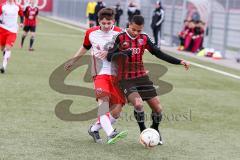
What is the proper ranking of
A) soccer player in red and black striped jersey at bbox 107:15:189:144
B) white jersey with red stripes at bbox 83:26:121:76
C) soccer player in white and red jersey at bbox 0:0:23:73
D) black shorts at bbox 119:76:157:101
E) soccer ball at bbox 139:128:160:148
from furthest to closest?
soccer player in white and red jersey at bbox 0:0:23:73, white jersey with red stripes at bbox 83:26:121:76, black shorts at bbox 119:76:157:101, soccer player in red and black striped jersey at bbox 107:15:189:144, soccer ball at bbox 139:128:160:148

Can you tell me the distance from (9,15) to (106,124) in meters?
8.99

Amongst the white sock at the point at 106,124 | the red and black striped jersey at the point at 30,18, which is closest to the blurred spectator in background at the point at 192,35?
the red and black striped jersey at the point at 30,18

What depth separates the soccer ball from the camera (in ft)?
27.1

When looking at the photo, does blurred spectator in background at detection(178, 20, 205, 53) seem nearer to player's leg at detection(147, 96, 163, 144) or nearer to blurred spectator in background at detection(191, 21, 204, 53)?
blurred spectator in background at detection(191, 21, 204, 53)

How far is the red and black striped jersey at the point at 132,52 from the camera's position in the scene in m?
8.45

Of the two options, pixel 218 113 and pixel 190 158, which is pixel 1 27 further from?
pixel 190 158

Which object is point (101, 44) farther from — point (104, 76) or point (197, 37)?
point (197, 37)

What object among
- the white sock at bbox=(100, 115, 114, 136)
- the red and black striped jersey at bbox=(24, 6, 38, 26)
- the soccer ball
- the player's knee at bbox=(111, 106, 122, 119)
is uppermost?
the player's knee at bbox=(111, 106, 122, 119)

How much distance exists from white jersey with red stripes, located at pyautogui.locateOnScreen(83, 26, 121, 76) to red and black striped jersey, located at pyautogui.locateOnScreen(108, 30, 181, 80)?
0.54ft

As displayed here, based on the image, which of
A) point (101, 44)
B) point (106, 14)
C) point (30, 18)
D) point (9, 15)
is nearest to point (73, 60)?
point (101, 44)

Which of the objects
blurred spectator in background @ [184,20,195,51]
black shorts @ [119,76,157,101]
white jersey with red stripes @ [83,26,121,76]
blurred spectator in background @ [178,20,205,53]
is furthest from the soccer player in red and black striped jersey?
blurred spectator in background @ [184,20,195,51]

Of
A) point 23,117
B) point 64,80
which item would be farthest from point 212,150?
point 64,80

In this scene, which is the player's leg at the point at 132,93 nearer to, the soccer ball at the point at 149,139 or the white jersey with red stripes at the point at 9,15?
the soccer ball at the point at 149,139

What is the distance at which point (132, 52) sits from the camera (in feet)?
27.8
